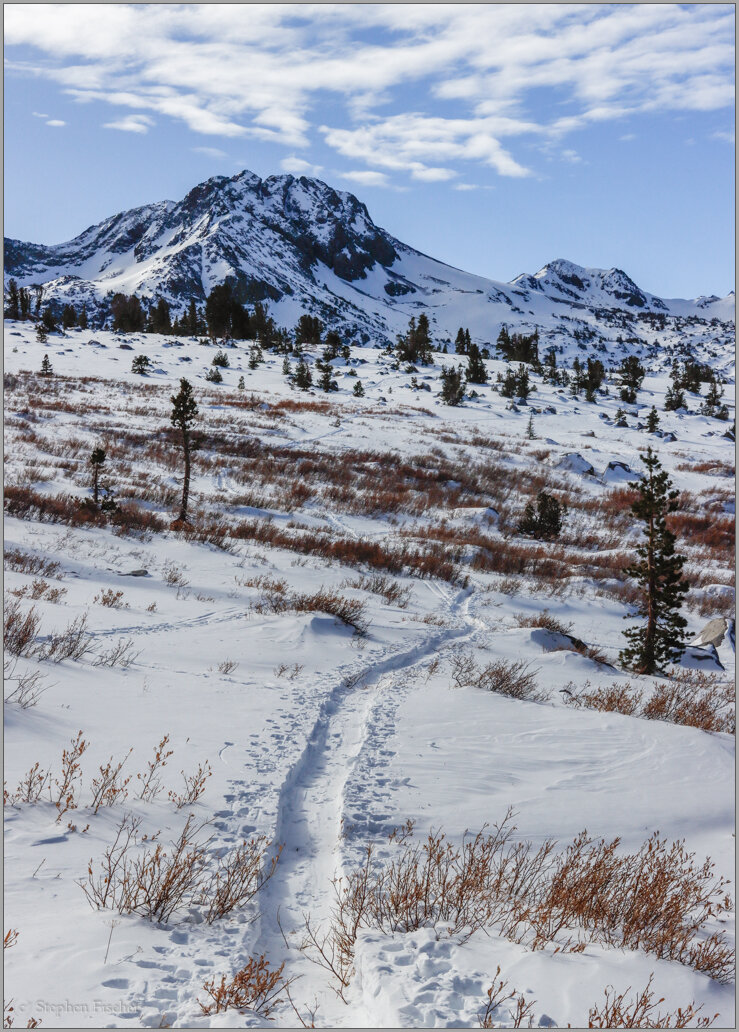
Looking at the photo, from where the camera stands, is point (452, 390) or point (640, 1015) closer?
point (640, 1015)

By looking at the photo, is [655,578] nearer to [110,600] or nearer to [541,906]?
[541,906]

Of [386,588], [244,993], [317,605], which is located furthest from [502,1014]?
[386,588]

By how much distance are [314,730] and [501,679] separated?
3.47 metres

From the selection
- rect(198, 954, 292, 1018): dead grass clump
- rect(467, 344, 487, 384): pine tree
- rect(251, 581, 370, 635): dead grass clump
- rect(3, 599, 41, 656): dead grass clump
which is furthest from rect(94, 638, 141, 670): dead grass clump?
rect(467, 344, 487, 384): pine tree

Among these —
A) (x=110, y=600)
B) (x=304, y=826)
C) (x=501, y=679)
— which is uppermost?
(x=110, y=600)

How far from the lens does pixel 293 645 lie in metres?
9.36

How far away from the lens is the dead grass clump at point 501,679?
8.54 m

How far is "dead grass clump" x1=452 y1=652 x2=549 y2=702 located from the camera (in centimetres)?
854

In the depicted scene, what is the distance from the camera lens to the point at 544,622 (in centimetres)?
1282

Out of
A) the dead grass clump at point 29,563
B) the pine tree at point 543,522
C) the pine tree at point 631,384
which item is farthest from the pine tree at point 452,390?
the dead grass clump at point 29,563

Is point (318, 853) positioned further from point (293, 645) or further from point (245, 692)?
point (293, 645)

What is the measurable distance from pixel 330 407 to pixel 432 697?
36.3 metres

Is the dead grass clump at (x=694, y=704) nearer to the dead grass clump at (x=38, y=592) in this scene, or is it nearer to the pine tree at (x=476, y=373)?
the dead grass clump at (x=38, y=592)

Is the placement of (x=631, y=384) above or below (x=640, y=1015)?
above
